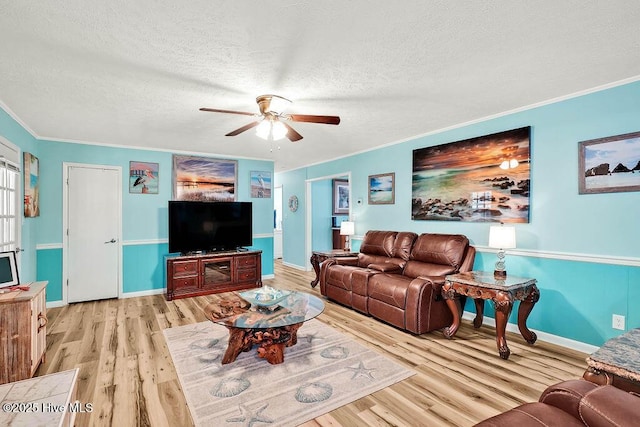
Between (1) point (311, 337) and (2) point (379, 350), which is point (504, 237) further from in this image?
(1) point (311, 337)

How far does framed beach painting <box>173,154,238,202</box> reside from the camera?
17.3ft

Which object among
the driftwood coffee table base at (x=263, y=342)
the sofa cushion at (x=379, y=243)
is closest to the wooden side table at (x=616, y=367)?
the driftwood coffee table base at (x=263, y=342)

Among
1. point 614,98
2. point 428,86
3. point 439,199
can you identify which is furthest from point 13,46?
point 614,98

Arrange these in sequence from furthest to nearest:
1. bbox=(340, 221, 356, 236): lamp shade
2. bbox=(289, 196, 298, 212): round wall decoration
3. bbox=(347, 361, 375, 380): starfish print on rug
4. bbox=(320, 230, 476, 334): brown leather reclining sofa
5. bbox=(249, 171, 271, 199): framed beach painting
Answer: bbox=(289, 196, 298, 212): round wall decoration, bbox=(249, 171, 271, 199): framed beach painting, bbox=(340, 221, 356, 236): lamp shade, bbox=(320, 230, 476, 334): brown leather reclining sofa, bbox=(347, 361, 375, 380): starfish print on rug

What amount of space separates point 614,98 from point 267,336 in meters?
3.71

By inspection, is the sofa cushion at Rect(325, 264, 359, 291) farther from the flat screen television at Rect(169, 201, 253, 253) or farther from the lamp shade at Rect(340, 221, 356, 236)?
the flat screen television at Rect(169, 201, 253, 253)

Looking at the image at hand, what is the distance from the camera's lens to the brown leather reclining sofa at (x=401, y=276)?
10.7 feet

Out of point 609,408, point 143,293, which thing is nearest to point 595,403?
point 609,408

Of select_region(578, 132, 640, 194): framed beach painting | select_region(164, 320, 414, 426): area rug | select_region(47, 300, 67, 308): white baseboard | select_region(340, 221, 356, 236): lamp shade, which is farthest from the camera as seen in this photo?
select_region(340, 221, 356, 236): lamp shade

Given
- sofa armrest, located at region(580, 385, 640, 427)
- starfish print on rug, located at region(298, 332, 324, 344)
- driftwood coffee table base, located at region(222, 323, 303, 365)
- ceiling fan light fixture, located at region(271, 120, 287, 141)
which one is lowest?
starfish print on rug, located at region(298, 332, 324, 344)

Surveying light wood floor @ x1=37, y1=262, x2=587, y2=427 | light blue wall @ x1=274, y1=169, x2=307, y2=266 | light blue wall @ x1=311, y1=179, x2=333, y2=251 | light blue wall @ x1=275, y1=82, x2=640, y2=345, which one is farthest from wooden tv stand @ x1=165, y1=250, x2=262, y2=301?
light blue wall @ x1=275, y1=82, x2=640, y2=345

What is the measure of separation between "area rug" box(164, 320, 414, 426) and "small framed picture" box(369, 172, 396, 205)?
2.43 m

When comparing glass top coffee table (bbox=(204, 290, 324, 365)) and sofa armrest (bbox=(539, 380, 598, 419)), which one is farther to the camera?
glass top coffee table (bbox=(204, 290, 324, 365))

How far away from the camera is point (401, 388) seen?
2.31 meters
